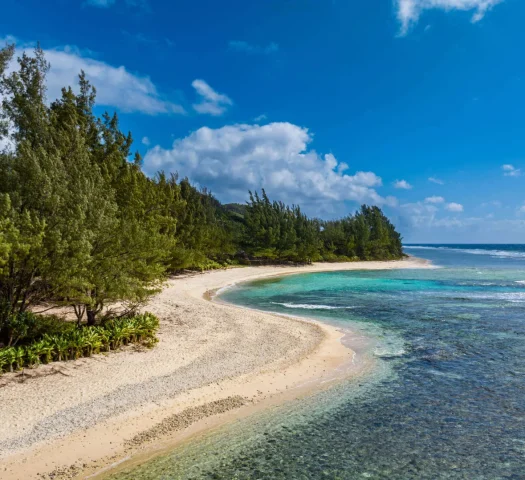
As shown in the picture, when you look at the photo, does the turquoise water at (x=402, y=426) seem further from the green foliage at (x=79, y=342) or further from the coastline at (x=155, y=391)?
the green foliage at (x=79, y=342)

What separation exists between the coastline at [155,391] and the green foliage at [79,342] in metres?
0.56

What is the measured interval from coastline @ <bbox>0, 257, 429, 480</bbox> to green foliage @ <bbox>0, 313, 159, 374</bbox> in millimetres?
559

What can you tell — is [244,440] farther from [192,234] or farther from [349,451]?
[192,234]

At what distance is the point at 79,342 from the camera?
16344 millimetres

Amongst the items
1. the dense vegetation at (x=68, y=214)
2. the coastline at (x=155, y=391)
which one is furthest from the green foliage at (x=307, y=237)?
the coastline at (x=155, y=391)

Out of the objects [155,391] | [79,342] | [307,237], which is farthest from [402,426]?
[307,237]

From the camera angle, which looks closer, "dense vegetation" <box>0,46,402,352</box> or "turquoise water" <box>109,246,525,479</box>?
"turquoise water" <box>109,246,525,479</box>

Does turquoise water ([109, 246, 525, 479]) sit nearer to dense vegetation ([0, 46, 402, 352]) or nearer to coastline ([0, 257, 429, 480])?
coastline ([0, 257, 429, 480])

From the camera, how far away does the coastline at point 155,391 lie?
10211 mm

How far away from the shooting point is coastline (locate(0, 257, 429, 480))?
10.2m

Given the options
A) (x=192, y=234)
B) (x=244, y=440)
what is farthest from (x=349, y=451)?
Result: (x=192, y=234)

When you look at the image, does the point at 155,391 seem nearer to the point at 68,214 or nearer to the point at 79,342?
the point at 79,342

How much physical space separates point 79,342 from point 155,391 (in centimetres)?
485

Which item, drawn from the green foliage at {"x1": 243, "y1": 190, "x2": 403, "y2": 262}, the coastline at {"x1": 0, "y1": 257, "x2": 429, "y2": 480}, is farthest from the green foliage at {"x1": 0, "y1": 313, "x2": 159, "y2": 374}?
the green foliage at {"x1": 243, "y1": 190, "x2": 403, "y2": 262}
